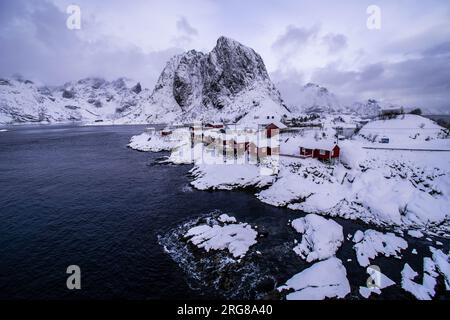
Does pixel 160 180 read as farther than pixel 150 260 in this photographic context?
Yes

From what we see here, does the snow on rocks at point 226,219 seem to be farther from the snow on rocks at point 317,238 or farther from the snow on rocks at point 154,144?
the snow on rocks at point 154,144

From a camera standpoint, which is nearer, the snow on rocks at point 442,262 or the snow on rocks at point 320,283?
the snow on rocks at point 320,283

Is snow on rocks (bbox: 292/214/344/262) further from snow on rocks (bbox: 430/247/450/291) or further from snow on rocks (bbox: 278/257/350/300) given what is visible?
snow on rocks (bbox: 430/247/450/291)

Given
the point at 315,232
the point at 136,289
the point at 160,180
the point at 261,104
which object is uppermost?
the point at 261,104

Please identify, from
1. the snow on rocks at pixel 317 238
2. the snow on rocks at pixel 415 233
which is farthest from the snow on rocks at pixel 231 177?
the snow on rocks at pixel 415 233

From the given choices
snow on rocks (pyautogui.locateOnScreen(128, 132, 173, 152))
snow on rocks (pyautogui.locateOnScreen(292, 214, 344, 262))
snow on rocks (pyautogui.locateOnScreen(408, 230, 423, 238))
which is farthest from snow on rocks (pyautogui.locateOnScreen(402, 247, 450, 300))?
snow on rocks (pyautogui.locateOnScreen(128, 132, 173, 152))

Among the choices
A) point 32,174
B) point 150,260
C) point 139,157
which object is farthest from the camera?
point 139,157

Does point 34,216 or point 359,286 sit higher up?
point 34,216
